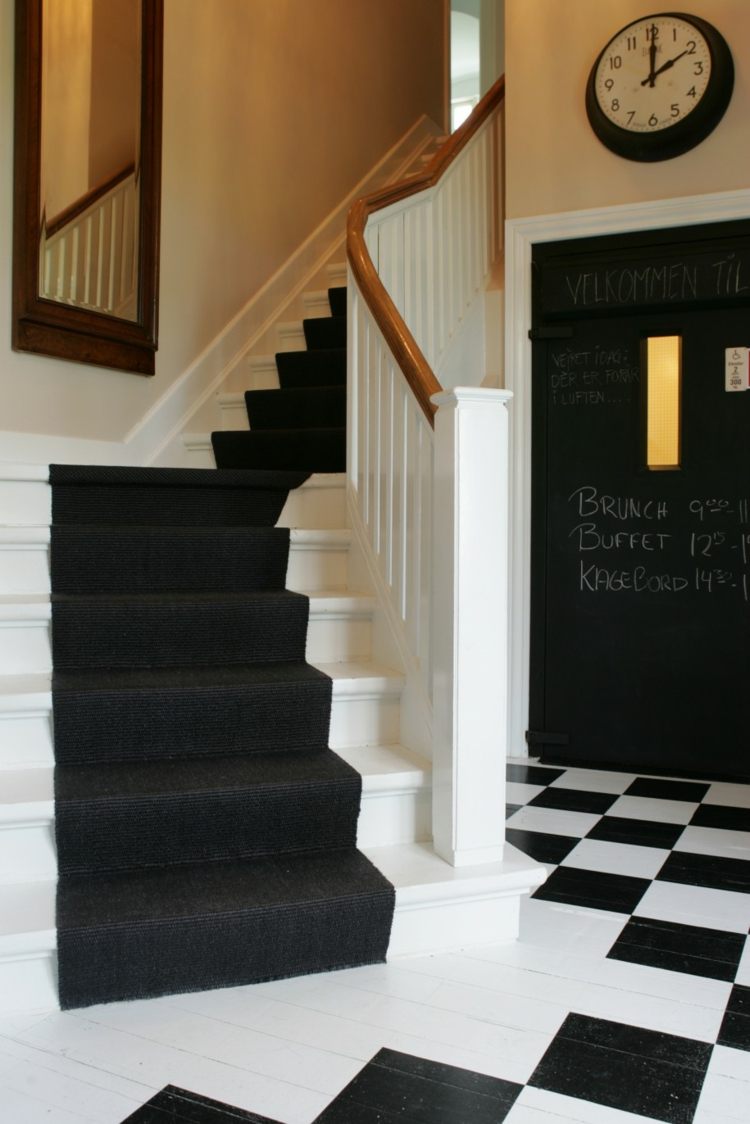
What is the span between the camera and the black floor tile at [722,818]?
3.09 meters

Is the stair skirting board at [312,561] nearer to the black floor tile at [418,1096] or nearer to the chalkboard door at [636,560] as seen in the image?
the chalkboard door at [636,560]

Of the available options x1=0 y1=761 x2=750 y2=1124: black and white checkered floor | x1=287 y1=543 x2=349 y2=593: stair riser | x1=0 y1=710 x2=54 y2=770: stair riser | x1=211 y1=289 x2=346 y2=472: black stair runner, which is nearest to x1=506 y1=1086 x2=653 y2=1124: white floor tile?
x1=0 y1=761 x2=750 y2=1124: black and white checkered floor

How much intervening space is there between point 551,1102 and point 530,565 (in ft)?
8.07

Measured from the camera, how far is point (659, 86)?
360cm

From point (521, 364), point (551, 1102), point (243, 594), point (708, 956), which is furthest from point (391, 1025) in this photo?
point (521, 364)

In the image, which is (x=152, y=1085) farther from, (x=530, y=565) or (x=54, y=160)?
(x=54, y=160)

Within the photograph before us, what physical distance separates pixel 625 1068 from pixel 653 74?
3.29m

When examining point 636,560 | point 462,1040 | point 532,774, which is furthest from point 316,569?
point 462,1040

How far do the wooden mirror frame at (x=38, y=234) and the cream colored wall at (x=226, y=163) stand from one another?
0.04 meters

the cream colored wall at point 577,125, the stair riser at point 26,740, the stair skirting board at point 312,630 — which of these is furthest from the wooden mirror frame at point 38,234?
the stair riser at point 26,740

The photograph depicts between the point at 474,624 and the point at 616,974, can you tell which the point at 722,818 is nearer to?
A: the point at 616,974

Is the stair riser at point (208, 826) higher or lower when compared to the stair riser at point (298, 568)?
lower

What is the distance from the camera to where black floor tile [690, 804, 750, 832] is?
3092mm

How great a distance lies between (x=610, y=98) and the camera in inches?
145
